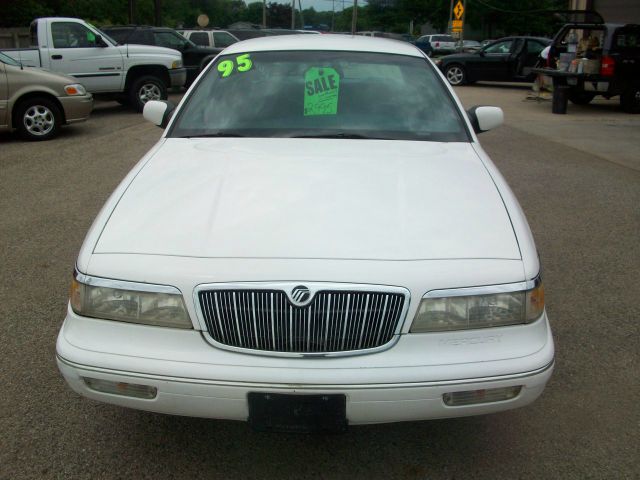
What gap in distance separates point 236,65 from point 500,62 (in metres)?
17.3

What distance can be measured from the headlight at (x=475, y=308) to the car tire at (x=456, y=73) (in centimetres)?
1905

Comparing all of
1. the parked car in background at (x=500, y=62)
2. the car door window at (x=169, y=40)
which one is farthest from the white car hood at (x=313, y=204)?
the parked car in background at (x=500, y=62)

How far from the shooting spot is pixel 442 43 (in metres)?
43.5

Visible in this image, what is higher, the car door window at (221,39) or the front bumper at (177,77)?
the car door window at (221,39)

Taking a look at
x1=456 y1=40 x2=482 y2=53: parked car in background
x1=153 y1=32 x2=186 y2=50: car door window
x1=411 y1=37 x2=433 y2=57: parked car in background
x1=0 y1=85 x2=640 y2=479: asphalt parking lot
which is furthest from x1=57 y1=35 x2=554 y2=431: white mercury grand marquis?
x1=411 y1=37 x2=433 y2=57: parked car in background

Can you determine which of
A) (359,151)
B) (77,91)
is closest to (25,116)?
(77,91)

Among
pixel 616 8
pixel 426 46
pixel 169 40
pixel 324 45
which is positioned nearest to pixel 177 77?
pixel 169 40

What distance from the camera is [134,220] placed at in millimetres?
A: 2744

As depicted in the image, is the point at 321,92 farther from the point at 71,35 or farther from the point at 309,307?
the point at 71,35

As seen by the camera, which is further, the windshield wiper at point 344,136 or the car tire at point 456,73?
the car tire at point 456,73

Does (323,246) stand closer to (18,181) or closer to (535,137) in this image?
(18,181)

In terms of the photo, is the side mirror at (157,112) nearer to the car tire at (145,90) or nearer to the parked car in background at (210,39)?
the car tire at (145,90)

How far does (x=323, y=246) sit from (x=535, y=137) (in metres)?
9.57

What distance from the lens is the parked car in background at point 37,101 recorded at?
32.4 ft
